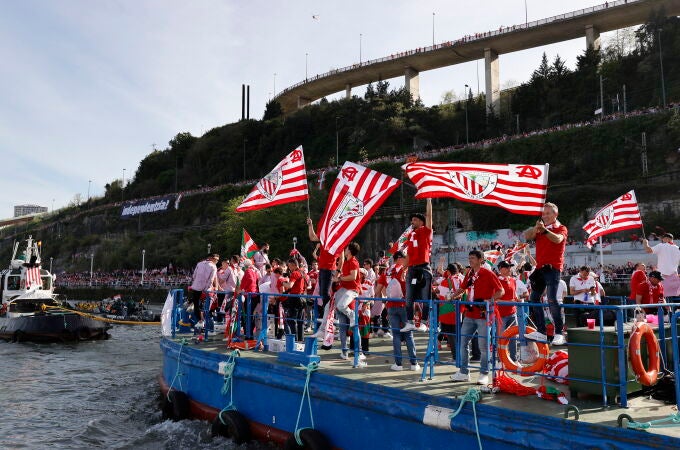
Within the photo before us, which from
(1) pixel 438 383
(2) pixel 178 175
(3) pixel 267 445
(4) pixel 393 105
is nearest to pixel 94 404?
(3) pixel 267 445

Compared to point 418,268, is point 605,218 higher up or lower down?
higher up

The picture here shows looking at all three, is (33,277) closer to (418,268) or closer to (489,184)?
(418,268)

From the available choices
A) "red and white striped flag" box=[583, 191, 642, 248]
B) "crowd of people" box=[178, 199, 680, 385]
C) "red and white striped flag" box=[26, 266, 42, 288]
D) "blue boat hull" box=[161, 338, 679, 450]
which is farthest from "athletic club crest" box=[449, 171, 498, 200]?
"red and white striped flag" box=[26, 266, 42, 288]

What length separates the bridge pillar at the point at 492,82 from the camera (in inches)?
2581

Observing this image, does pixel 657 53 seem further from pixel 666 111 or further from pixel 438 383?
pixel 438 383

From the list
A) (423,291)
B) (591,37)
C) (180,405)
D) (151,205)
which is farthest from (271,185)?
(151,205)

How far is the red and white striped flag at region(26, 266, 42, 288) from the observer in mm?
32191

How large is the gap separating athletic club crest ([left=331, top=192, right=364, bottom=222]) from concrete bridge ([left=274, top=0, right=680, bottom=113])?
5867cm

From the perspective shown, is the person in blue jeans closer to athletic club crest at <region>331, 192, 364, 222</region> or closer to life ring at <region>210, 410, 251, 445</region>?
athletic club crest at <region>331, 192, 364, 222</region>

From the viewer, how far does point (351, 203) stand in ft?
30.5

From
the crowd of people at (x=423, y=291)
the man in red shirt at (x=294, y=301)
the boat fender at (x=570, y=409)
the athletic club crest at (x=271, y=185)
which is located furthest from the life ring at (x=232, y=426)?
the boat fender at (x=570, y=409)

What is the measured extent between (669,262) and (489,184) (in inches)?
208

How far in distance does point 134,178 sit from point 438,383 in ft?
372

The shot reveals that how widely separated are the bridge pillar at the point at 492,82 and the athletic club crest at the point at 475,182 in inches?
2350
